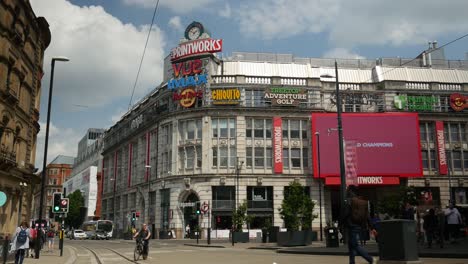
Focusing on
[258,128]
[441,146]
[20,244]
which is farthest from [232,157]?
[20,244]

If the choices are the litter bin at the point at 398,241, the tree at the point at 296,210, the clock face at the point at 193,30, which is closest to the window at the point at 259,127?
the clock face at the point at 193,30

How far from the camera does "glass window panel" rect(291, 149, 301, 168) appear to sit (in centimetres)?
5306

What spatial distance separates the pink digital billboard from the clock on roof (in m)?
16.5

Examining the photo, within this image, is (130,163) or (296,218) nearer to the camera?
(296,218)

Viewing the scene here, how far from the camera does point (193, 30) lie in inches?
2202

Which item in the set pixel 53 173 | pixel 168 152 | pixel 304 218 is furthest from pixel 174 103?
pixel 53 173

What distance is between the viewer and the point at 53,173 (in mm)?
153500

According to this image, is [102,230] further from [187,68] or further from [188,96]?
[187,68]

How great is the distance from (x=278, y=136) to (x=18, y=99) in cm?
3085

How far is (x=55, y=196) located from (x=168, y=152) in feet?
103

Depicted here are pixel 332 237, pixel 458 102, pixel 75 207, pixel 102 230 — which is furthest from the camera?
pixel 75 207

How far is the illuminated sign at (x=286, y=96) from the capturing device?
52.8 m

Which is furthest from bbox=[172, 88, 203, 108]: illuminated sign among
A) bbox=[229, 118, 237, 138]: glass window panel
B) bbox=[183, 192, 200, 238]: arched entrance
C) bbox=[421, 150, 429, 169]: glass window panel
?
bbox=[421, 150, 429, 169]: glass window panel

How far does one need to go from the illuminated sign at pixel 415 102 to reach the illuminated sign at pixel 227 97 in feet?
60.2
